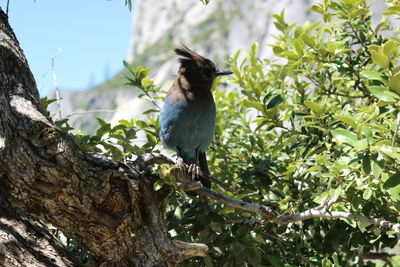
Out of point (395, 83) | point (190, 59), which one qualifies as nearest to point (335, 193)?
point (395, 83)


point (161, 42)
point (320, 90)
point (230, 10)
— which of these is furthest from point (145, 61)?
point (320, 90)

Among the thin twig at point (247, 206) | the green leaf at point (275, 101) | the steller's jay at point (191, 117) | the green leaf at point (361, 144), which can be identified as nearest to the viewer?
the green leaf at point (361, 144)

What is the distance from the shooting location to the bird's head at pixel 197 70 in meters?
3.93

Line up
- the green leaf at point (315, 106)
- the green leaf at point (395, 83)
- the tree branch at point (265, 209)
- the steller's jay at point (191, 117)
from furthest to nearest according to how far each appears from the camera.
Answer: the steller's jay at point (191, 117) → the green leaf at point (315, 106) → the tree branch at point (265, 209) → the green leaf at point (395, 83)

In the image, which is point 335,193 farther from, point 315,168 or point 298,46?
point 298,46

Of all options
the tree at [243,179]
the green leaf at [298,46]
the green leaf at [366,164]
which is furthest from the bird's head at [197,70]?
the green leaf at [366,164]

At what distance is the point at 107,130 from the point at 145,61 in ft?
287

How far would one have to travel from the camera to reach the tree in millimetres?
2184

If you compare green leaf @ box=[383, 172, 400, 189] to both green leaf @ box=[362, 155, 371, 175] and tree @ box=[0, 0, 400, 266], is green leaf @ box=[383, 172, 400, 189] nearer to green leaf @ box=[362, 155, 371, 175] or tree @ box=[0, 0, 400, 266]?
tree @ box=[0, 0, 400, 266]

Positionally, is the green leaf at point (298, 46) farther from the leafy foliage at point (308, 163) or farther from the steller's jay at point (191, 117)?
the steller's jay at point (191, 117)

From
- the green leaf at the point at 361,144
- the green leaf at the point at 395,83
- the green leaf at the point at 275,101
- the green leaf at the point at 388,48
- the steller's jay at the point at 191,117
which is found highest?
the steller's jay at the point at 191,117

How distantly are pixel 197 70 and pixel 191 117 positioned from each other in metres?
0.48

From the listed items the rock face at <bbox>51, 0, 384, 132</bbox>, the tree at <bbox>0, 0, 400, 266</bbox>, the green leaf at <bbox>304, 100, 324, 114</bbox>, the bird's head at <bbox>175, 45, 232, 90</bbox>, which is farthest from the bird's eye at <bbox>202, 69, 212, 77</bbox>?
the rock face at <bbox>51, 0, 384, 132</bbox>

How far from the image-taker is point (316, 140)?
3070 mm
